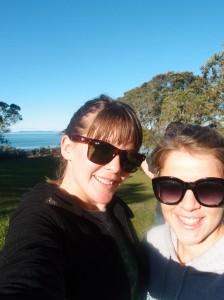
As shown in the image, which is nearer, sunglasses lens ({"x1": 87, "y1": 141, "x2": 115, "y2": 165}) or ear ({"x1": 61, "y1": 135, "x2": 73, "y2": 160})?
sunglasses lens ({"x1": 87, "y1": 141, "x2": 115, "y2": 165})

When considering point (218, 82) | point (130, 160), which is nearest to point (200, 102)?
point (218, 82)

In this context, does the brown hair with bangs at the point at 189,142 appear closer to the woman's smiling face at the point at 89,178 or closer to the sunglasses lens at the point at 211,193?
the sunglasses lens at the point at 211,193

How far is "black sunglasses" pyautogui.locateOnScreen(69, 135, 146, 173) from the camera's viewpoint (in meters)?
2.23

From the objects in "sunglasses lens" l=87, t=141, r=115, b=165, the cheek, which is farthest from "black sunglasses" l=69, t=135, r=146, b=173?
the cheek

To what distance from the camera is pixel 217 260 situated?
77.4 inches

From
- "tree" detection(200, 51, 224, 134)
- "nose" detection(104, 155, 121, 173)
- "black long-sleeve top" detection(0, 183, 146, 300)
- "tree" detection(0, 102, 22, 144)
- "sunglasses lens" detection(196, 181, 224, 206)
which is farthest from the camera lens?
"tree" detection(0, 102, 22, 144)

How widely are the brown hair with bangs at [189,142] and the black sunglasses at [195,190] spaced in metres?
0.14

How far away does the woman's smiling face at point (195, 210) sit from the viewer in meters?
2.02

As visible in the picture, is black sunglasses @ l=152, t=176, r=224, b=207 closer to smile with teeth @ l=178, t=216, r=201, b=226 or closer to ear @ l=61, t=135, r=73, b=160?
Answer: smile with teeth @ l=178, t=216, r=201, b=226

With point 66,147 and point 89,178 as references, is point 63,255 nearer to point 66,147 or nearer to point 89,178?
point 89,178

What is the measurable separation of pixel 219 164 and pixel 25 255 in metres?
1.36

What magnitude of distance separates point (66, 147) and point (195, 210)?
3.64 feet

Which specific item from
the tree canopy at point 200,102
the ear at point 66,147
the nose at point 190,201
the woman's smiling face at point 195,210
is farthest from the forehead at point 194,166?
the tree canopy at point 200,102

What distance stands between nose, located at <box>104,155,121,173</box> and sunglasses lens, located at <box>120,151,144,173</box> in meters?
0.04
